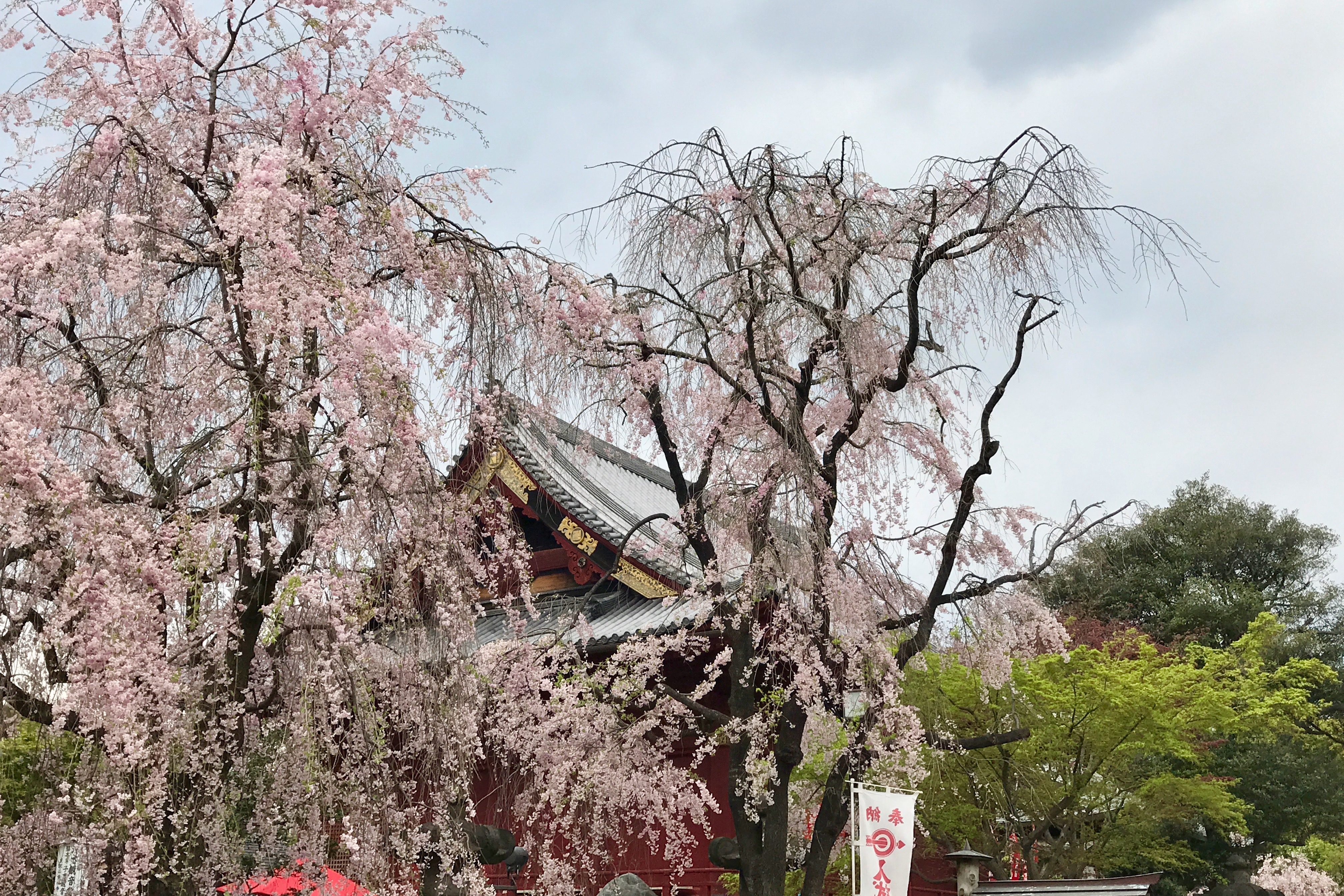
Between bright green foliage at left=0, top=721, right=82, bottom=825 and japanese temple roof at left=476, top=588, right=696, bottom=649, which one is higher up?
japanese temple roof at left=476, top=588, right=696, bottom=649

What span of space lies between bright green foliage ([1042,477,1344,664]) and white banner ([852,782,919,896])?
23.6m

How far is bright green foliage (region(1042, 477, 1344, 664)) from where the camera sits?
31469 mm

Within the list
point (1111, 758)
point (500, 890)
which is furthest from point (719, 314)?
point (1111, 758)

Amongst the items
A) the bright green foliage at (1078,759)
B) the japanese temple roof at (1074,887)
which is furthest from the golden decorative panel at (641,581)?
the japanese temple roof at (1074,887)

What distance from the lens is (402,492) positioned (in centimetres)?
529

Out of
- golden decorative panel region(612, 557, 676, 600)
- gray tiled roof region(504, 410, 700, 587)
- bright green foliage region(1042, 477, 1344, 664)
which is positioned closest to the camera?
gray tiled roof region(504, 410, 700, 587)

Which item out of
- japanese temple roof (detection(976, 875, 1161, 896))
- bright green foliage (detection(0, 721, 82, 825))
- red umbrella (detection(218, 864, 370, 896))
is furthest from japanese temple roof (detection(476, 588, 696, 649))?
japanese temple roof (detection(976, 875, 1161, 896))

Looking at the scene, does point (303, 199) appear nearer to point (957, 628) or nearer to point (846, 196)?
point (846, 196)

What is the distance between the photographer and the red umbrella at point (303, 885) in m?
5.85

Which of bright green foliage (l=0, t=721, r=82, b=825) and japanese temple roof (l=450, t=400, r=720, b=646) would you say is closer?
bright green foliage (l=0, t=721, r=82, b=825)

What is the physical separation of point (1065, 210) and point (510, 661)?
223 inches

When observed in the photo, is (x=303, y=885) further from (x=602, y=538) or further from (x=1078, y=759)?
(x=1078, y=759)

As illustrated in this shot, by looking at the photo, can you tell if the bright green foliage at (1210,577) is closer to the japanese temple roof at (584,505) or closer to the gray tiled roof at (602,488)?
the gray tiled roof at (602,488)

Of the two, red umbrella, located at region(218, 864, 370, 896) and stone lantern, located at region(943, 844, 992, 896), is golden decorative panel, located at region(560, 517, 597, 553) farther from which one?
stone lantern, located at region(943, 844, 992, 896)
